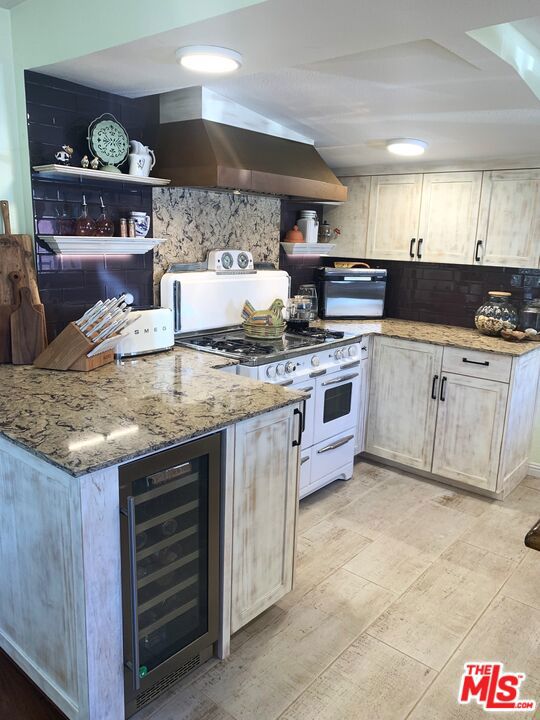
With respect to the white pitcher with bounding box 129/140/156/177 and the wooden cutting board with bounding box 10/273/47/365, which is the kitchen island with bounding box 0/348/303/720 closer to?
the wooden cutting board with bounding box 10/273/47/365

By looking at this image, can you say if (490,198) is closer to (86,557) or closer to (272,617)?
(272,617)

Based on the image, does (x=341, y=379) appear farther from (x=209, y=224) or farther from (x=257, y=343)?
(x=209, y=224)

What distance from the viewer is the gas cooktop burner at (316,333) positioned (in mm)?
3418

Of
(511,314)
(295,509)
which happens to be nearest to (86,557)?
(295,509)

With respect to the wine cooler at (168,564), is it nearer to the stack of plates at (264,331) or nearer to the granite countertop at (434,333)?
the stack of plates at (264,331)

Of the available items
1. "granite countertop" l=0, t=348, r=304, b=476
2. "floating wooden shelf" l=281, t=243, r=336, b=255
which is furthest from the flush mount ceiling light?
"floating wooden shelf" l=281, t=243, r=336, b=255

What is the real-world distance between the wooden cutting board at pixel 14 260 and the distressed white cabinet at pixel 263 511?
4.00 feet

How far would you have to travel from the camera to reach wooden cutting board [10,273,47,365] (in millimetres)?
2443

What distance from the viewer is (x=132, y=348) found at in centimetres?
273

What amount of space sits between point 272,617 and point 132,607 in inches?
33.7

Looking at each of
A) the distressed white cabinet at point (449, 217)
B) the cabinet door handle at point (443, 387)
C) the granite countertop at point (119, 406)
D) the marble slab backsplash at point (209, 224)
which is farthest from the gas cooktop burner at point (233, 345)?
the distressed white cabinet at point (449, 217)

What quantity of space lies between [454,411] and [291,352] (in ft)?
4.10

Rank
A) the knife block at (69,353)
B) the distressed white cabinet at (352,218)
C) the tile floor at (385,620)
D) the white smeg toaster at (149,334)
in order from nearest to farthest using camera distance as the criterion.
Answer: the tile floor at (385,620) < the knife block at (69,353) < the white smeg toaster at (149,334) < the distressed white cabinet at (352,218)

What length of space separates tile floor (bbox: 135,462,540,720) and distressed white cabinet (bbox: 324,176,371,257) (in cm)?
199
